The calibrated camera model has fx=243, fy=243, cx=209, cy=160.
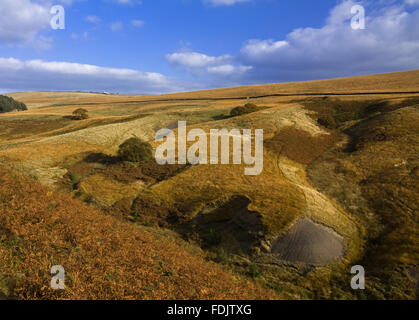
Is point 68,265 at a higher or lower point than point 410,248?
higher

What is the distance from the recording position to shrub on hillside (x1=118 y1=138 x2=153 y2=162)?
97.2 ft

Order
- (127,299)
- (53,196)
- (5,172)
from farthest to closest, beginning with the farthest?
(5,172), (53,196), (127,299)

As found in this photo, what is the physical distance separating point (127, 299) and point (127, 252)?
9.48 feet

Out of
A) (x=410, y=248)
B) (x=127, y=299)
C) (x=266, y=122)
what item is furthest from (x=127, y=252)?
(x=266, y=122)

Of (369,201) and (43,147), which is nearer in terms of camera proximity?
(369,201)

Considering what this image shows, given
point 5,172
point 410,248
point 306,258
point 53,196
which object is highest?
point 5,172

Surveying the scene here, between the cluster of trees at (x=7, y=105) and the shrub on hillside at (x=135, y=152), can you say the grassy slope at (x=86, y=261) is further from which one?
the cluster of trees at (x=7, y=105)

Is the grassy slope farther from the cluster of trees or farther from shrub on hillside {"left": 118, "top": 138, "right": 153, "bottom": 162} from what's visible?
the cluster of trees

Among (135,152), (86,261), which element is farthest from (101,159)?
(86,261)

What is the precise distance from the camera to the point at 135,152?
30.0m

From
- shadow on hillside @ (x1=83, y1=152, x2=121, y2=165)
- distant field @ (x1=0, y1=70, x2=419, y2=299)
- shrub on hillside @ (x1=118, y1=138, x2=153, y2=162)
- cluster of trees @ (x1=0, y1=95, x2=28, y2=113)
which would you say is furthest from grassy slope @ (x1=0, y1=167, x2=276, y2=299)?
cluster of trees @ (x1=0, y1=95, x2=28, y2=113)
